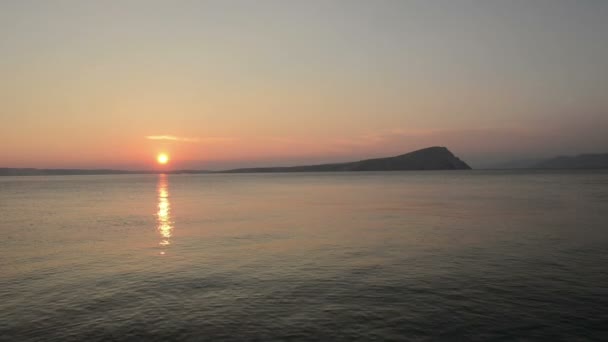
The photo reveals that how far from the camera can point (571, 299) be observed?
17.1 meters

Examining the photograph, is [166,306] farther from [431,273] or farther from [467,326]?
[431,273]

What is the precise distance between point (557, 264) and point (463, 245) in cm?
717

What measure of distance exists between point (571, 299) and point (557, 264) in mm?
7167

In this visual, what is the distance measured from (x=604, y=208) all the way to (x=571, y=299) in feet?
152

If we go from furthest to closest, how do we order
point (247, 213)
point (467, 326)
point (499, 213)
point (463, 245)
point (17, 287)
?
1. point (247, 213)
2. point (499, 213)
3. point (463, 245)
4. point (17, 287)
5. point (467, 326)

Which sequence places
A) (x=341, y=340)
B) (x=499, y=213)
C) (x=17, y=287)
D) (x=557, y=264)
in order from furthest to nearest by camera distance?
1. (x=499, y=213)
2. (x=557, y=264)
3. (x=17, y=287)
4. (x=341, y=340)

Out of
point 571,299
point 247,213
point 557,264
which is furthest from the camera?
point 247,213

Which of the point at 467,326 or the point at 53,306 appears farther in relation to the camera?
the point at 53,306

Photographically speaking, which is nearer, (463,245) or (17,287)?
(17,287)

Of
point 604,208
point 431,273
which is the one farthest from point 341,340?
point 604,208

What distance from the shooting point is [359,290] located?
62.5 feet

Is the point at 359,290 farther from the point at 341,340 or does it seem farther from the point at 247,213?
the point at 247,213

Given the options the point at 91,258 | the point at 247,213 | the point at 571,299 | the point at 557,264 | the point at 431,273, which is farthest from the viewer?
the point at 247,213

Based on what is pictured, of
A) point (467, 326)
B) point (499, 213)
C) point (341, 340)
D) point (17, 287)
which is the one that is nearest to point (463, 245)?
point (467, 326)
